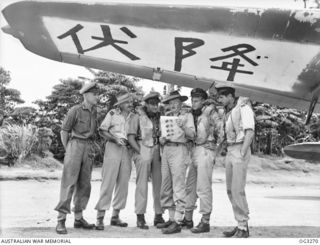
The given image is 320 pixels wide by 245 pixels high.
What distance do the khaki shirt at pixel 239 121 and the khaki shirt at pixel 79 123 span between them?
5.92ft

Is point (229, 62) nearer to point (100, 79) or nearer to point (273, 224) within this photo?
point (273, 224)

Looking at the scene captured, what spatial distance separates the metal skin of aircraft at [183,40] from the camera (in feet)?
15.3

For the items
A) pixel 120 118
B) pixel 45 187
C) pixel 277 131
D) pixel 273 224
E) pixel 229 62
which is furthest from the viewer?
pixel 277 131

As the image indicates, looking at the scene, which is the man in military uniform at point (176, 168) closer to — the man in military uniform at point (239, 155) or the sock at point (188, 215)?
the sock at point (188, 215)

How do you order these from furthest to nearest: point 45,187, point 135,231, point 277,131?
1. point 277,131
2. point 45,187
3. point 135,231

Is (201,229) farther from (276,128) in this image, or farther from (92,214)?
(276,128)

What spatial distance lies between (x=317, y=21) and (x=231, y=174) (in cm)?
204

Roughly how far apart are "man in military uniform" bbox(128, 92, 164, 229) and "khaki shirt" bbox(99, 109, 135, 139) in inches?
3.3

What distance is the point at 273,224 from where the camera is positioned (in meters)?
6.95

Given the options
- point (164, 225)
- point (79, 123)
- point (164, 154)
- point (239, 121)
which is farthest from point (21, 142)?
point (239, 121)

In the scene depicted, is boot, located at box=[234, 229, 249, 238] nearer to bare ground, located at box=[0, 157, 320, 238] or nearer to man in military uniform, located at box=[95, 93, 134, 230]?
bare ground, located at box=[0, 157, 320, 238]

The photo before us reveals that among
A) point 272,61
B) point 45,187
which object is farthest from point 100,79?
point 272,61

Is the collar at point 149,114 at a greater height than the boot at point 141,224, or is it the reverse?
the collar at point 149,114

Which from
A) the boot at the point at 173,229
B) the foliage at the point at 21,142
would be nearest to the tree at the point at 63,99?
the foliage at the point at 21,142
